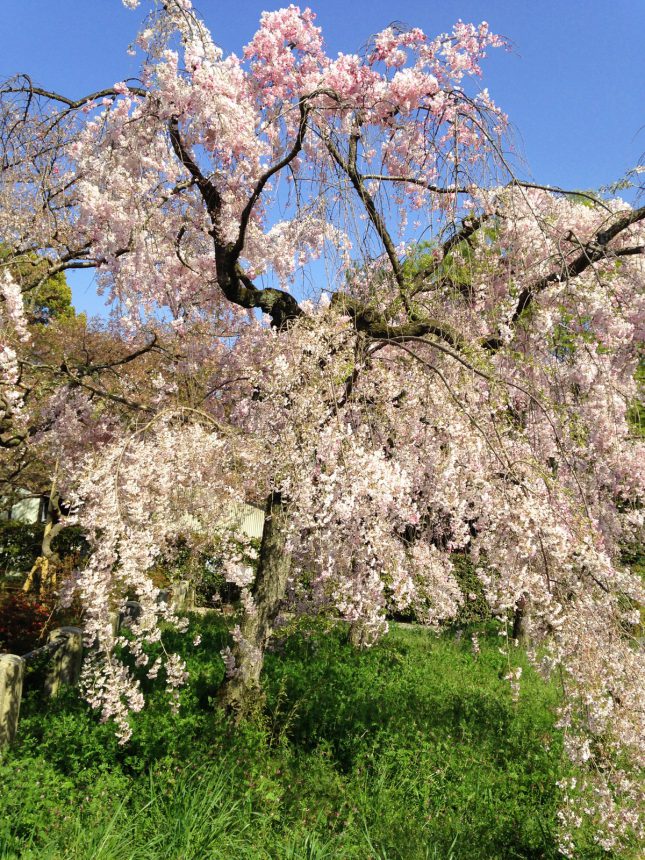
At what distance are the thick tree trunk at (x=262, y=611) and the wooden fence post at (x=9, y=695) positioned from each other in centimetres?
165

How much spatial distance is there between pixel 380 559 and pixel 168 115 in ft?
12.0

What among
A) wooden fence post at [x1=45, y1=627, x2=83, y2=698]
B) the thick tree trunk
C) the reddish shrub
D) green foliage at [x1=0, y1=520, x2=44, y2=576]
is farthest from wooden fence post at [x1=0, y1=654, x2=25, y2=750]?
green foliage at [x1=0, y1=520, x2=44, y2=576]

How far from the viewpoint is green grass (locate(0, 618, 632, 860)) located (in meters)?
3.40

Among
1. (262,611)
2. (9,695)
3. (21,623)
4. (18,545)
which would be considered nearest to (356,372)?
(262,611)

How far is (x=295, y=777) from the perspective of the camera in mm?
4328

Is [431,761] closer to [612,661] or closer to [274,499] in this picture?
[612,661]

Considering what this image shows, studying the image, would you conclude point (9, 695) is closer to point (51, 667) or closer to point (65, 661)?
point (51, 667)

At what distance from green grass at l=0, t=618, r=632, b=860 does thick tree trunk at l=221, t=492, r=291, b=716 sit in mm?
263

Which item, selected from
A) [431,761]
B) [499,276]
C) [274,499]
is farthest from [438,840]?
[499,276]

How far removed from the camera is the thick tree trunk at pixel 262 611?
5.30m

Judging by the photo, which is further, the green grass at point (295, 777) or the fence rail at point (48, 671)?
the fence rail at point (48, 671)

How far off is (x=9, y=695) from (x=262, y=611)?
2084 millimetres

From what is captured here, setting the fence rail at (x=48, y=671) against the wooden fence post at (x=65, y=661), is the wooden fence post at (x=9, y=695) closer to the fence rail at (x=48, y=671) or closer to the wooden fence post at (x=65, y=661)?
the fence rail at (x=48, y=671)

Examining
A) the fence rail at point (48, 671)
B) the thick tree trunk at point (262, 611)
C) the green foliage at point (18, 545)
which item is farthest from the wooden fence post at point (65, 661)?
the green foliage at point (18, 545)
